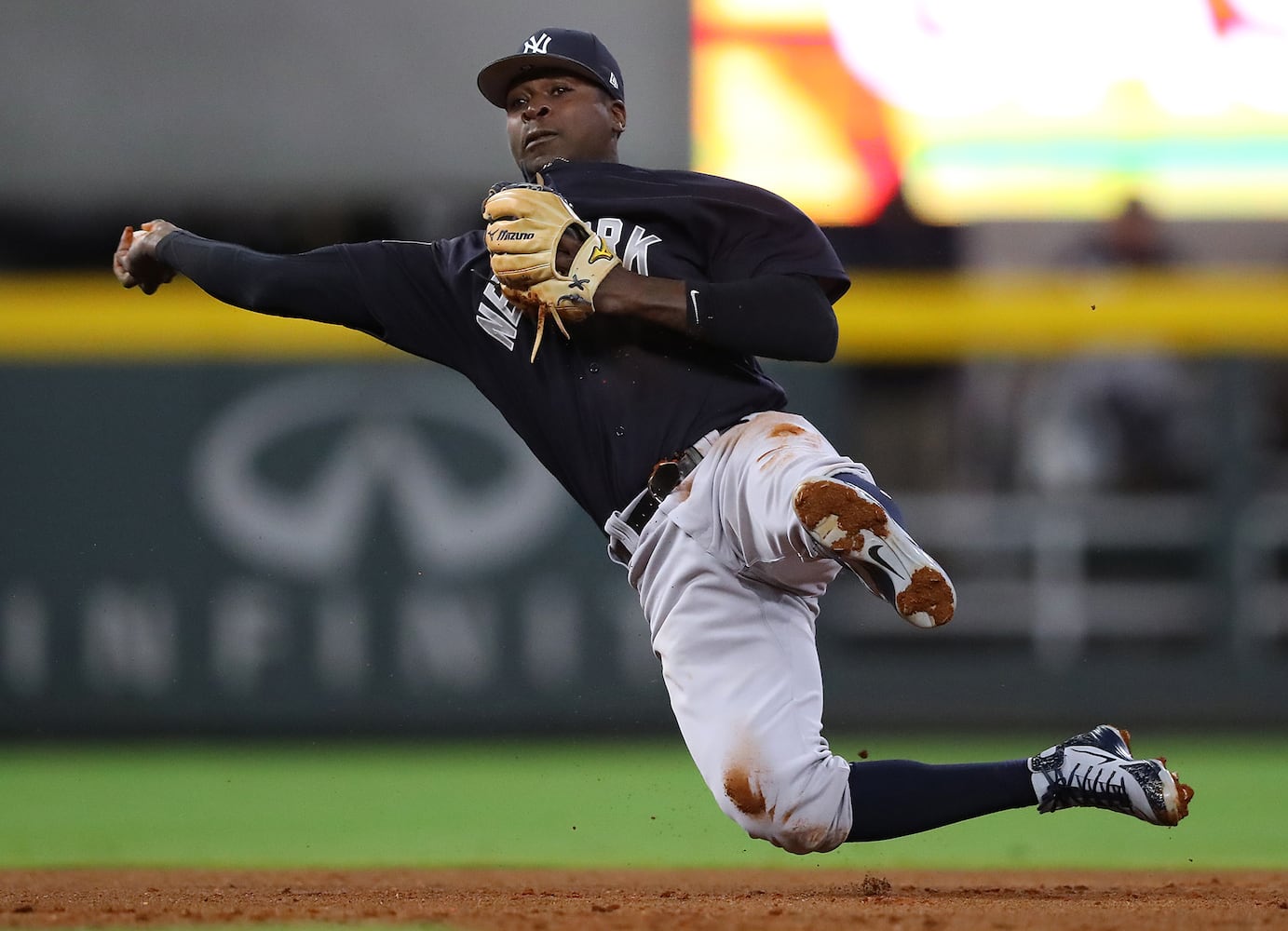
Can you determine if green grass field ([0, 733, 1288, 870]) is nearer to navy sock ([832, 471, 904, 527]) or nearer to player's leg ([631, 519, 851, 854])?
player's leg ([631, 519, 851, 854])

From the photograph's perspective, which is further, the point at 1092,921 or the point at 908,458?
the point at 908,458

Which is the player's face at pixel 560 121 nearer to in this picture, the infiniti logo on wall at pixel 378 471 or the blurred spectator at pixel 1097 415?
the infiniti logo on wall at pixel 378 471

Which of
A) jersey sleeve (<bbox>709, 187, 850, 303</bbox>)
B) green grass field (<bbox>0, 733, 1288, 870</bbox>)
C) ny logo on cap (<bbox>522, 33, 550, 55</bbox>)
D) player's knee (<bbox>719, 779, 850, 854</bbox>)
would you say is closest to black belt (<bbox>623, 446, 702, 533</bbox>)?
jersey sleeve (<bbox>709, 187, 850, 303</bbox>)

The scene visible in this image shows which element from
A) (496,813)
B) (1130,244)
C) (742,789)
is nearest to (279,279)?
(742,789)

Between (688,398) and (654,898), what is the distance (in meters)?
1.17

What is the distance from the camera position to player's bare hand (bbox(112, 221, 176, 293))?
422 centimetres

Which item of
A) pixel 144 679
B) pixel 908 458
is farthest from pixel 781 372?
pixel 144 679

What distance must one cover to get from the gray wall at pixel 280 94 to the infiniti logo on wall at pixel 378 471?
1191mm

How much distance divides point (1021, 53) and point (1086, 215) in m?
0.93

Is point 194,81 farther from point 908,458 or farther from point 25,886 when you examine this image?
point 25,886

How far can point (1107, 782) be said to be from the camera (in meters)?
3.70

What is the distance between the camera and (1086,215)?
9188 mm

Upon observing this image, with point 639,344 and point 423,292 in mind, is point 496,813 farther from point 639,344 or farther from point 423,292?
point 639,344

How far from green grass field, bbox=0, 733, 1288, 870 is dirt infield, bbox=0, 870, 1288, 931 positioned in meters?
0.38
